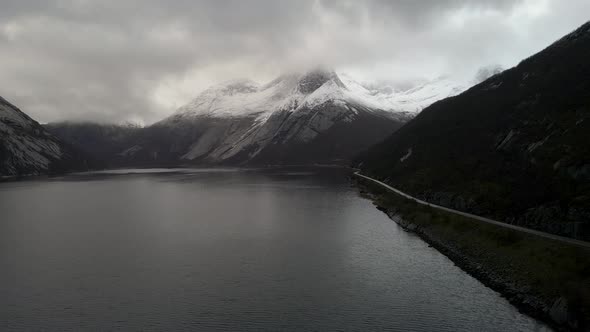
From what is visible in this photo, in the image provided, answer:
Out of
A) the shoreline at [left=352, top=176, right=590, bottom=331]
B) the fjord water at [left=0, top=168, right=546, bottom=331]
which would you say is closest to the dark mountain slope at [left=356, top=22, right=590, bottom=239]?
the shoreline at [left=352, top=176, right=590, bottom=331]

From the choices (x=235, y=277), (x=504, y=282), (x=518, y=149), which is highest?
(x=518, y=149)

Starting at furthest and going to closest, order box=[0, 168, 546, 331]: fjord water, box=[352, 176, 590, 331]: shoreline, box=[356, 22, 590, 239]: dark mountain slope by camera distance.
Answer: box=[356, 22, 590, 239]: dark mountain slope → box=[0, 168, 546, 331]: fjord water → box=[352, 176, 590, 331]: shoreline

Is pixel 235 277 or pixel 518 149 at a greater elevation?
pixel 518 149

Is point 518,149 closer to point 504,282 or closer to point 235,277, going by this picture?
point 504,282

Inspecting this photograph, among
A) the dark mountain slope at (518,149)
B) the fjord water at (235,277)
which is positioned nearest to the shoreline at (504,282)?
the fjord water at (235,277)

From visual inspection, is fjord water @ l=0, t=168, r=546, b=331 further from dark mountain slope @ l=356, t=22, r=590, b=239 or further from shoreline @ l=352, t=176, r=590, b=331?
dark mountain slope @ l=356, t=22, r=590, b=239

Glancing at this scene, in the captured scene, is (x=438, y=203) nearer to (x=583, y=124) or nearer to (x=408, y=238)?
(x=408, y=238)

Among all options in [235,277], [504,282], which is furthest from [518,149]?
[235,277]

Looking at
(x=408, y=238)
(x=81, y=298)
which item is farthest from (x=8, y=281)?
(x=408, y=238)
